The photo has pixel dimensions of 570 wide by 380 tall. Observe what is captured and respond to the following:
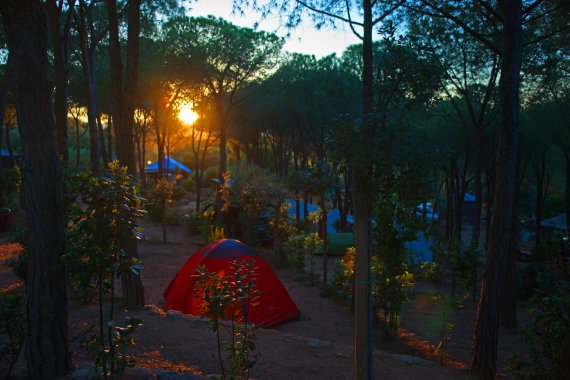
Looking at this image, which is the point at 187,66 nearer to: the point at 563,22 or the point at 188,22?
the point at 188,22

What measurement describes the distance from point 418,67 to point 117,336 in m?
3.22

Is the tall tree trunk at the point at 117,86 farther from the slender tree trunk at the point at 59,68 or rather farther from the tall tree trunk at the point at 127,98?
the slender tree trunk at the point at 59,68

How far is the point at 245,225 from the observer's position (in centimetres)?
1612

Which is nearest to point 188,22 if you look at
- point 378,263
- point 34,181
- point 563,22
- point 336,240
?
point 336,240

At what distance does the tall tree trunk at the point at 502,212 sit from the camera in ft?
19.7

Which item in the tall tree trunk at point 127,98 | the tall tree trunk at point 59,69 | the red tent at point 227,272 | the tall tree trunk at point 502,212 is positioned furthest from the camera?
the tall tree trunk at point 59,69

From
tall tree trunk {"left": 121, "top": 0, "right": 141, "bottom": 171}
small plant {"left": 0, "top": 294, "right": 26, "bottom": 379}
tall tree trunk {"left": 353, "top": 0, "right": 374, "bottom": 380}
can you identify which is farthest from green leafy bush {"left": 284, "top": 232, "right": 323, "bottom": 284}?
small plant {"left": 0, "top": 294, "right": 26, "bottom": 379}

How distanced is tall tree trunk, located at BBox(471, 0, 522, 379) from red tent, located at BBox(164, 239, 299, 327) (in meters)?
3.66

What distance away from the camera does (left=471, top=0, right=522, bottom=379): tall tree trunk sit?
601 cm

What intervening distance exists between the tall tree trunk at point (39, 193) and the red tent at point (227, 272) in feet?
13.4

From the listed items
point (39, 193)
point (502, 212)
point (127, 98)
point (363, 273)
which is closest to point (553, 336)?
point (363, 273)

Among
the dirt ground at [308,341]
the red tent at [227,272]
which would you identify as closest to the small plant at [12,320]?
the dirt ground at [308,341]

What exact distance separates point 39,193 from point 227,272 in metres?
4.66

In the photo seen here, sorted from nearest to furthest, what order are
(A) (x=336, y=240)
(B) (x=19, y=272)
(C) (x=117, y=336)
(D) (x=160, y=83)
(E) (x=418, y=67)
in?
(C) (x=117, y=336), (E) (x=418, y=67), (B) (x=19, y=272), (A) (x=336, y=240), (D) (x=160, y=83)
